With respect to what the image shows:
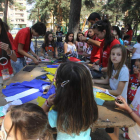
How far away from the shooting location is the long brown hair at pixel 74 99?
3.22ft

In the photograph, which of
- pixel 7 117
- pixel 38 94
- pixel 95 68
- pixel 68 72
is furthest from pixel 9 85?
pixel 95 68

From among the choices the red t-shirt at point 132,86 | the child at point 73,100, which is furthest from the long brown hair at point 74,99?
the red t-shirt at point 132,86

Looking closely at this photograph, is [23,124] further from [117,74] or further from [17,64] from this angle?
[17,64]

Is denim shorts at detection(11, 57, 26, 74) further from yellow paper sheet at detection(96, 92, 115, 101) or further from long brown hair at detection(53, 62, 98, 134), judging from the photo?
long brown hair at detection(53, 62, 98, 134)

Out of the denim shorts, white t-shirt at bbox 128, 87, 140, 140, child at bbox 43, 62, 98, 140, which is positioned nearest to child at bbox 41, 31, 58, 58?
the denim shorts

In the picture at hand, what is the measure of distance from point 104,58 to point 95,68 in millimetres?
210

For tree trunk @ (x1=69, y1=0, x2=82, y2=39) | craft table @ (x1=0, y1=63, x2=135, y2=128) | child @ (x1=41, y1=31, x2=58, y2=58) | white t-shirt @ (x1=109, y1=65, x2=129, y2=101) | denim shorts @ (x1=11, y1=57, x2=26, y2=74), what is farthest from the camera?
tree trunk @ (x1=69, y1=0, x2=82, y2=39)

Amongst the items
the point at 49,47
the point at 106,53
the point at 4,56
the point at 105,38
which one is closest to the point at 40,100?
the point at 4,56

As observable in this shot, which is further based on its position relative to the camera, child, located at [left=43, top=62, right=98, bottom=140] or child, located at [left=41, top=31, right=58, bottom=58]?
child, located at [left=41, top=31, right=58, bottom=58]

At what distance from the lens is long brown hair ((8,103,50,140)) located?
88cm

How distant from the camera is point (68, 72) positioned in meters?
0.99

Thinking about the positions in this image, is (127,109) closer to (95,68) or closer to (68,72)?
(68,72)

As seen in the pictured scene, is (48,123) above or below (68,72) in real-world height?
below

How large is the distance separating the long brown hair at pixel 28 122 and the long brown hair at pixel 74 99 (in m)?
0.14
